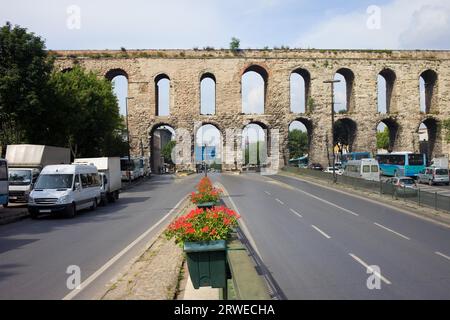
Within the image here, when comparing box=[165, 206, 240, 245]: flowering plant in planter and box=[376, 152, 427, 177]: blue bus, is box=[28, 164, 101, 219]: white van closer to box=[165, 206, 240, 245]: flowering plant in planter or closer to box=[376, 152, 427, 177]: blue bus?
box=[165, 206, 240, 245]: flowering plant in planter

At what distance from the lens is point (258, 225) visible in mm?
16828

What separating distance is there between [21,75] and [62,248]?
75.7ft

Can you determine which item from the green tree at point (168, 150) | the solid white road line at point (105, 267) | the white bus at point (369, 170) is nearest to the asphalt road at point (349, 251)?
the solid white road line at point (105, 267)

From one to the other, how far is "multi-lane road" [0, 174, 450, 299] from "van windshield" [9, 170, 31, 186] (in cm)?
664

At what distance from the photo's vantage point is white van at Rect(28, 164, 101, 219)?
19406mm

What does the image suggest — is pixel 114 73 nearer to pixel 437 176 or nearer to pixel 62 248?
pixel 437 176

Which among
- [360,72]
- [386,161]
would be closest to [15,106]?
[386,161]

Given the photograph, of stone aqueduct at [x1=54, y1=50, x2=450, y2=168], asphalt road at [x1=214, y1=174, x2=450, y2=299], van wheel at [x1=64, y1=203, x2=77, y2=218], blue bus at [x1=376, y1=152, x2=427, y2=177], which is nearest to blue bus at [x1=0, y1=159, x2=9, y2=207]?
van wheel at [x1=64, y1=203, x2=77, y2=218]

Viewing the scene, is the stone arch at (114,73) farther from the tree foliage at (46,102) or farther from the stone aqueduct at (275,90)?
the tree foliage at (46,102)

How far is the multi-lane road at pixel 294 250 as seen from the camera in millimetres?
8258

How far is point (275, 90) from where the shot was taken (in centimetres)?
6475

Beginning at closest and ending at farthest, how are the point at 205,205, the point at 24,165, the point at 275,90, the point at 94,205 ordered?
the point at 205,205 → the point at 94,205 → the point at 24,165 → the point at 275,90

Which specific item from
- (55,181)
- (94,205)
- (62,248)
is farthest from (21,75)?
(62,248)
